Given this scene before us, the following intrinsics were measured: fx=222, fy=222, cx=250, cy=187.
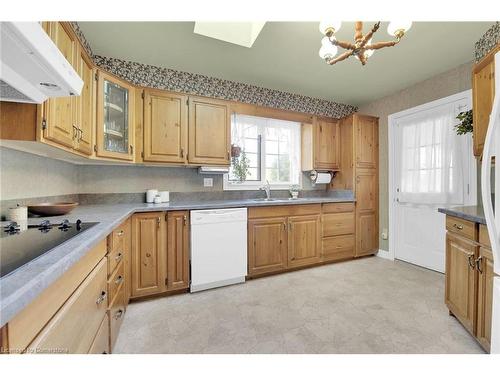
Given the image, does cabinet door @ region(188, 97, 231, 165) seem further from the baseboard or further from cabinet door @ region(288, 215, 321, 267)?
the baseboard

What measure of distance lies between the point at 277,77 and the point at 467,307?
9.42 ft

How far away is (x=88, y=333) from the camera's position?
3.12 feet

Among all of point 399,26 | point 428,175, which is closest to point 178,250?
point 399,26

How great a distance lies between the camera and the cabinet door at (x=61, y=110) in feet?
4.03

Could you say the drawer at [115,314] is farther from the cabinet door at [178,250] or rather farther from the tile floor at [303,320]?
the cabinet door at [178,250]

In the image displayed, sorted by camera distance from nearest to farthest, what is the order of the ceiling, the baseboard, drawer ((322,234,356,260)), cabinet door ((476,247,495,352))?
cabinet door ((476,247,495,352)) < the ceiling < drawer ((322,234,356,260)) < the baseboard

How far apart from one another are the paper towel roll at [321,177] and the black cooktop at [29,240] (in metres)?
2.95

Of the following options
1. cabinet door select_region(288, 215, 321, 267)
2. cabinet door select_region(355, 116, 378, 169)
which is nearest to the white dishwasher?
cabinet door select_region(288, 215, 321, 267)

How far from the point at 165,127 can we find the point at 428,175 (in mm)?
3339

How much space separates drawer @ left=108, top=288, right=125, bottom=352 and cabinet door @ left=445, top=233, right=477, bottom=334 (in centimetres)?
234

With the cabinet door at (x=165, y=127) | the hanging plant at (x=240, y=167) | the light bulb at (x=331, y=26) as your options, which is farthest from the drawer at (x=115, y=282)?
the light bulb at (x=331, y=26)

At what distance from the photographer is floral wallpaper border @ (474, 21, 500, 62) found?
2006mm

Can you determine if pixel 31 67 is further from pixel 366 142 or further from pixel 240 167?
pixel 366 142
